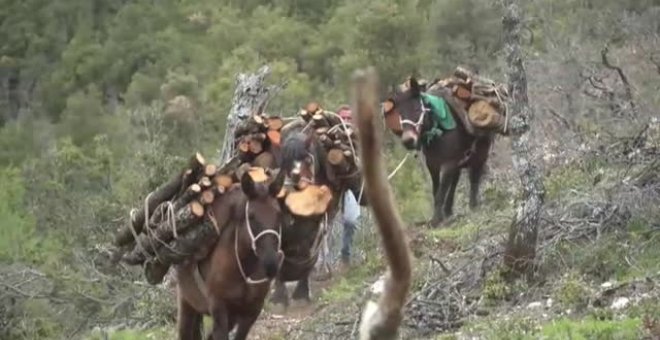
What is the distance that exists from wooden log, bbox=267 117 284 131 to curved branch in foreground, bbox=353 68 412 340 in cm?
880

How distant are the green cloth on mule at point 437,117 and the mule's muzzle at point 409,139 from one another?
49 centimetres


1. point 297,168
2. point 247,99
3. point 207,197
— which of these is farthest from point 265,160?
point 207,197

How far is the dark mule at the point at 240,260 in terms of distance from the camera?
8.56 meters

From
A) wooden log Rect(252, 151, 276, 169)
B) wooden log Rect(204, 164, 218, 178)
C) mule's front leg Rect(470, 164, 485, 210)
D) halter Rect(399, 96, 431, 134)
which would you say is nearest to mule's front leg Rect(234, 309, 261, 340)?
wooden log Rect(204, 164, 218, 178)

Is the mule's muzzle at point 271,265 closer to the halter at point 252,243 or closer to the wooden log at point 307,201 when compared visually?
the halter at point 252,243

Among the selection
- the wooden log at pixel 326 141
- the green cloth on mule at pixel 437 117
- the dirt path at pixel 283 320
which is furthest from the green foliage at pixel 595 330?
the green cloth on mule at pixel 437 117

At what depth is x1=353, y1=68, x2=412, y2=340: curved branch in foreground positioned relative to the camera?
2.18 m

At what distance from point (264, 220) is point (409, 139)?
448 cm

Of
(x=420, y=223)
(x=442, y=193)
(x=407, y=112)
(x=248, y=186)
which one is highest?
(x=248, y=186)

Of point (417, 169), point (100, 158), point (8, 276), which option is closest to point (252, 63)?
point (100, 158)

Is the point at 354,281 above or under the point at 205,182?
under

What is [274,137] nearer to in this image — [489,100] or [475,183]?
[489,100]

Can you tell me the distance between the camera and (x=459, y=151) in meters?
13.9

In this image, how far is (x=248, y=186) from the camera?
870 cm
